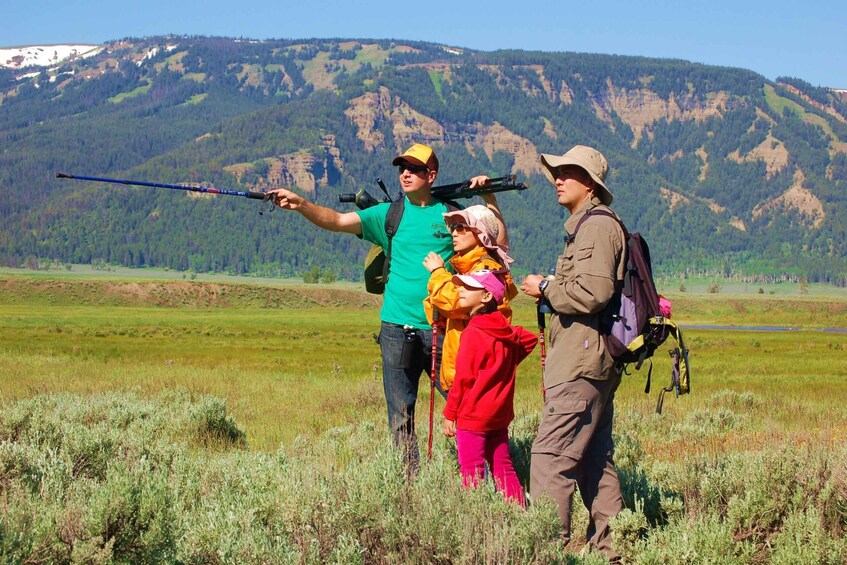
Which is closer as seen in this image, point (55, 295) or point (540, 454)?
point (540, 454)

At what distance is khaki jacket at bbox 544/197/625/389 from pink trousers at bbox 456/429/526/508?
0.75 metres

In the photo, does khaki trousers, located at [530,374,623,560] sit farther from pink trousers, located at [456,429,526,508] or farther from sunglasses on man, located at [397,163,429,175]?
sunglasses on man, located at [397,163,429,175]

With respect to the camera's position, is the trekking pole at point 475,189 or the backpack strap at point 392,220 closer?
the trekking pole at point 475,189

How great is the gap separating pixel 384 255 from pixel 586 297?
7.33ft

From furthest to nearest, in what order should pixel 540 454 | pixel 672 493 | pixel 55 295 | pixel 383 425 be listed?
pixel 55 295, pixel 383 425, pixel 672 493, pixel 540 454

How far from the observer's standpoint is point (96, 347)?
33.2 meters

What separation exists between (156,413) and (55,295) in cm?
10487

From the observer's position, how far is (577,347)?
575 centimetres

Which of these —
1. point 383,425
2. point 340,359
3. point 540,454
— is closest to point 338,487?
point 540,454

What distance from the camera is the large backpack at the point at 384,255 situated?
7.27 m

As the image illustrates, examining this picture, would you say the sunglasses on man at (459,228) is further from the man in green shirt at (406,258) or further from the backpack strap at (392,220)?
the backpack strap at (392,220)

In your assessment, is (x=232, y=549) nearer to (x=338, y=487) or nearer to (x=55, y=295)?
(x=338, y=487)

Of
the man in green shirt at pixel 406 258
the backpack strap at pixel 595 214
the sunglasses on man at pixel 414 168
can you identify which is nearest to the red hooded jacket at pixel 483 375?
the backpack strap at pixel 595 214

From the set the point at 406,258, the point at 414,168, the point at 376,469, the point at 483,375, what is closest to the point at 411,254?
the point at 406,258
